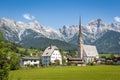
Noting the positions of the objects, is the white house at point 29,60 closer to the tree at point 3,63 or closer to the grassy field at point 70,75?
the grassy field at point 70,75

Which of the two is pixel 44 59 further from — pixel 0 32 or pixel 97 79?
pixel 0 32

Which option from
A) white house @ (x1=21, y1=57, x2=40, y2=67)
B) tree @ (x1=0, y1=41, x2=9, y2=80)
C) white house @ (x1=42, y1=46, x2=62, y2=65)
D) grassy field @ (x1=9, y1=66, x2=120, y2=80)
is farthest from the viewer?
white house @ (x1=21, y1=57, x2=40, y2=67)

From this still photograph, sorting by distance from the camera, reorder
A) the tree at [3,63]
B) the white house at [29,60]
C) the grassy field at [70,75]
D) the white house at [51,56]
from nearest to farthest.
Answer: the tree at [3,63] → the grassy field at [70,75] → the white house at [51,56] → the white house at [29,60]

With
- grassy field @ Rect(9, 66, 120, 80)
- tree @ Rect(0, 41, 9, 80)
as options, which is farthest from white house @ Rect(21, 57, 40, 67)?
tree @ Rect(0, 41, 9, 80)

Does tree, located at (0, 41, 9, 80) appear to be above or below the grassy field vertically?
above

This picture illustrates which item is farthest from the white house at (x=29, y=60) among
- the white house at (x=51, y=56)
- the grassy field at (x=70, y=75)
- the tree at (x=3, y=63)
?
the tree at (x=3, y=63)

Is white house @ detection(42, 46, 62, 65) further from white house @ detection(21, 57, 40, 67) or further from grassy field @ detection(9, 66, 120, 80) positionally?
grassy field @ detection(9, 66, 120, 80)

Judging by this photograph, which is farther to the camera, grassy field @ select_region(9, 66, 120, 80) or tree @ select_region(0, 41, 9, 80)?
grassy field @ select_region(9, 66, 120, 80)

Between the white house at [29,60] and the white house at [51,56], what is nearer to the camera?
the white house at [51,56]

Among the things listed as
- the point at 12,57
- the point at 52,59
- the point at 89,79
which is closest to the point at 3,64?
the point at 12,57

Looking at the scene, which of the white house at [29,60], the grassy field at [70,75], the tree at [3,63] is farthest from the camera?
the white house at [29,60]

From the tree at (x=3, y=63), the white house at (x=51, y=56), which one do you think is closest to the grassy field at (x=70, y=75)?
the tree at (x=3, y=63)

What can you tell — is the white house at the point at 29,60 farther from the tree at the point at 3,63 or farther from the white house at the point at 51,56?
the tree at the point at 3,63

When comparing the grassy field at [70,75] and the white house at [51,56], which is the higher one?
the white house at [51,56]
